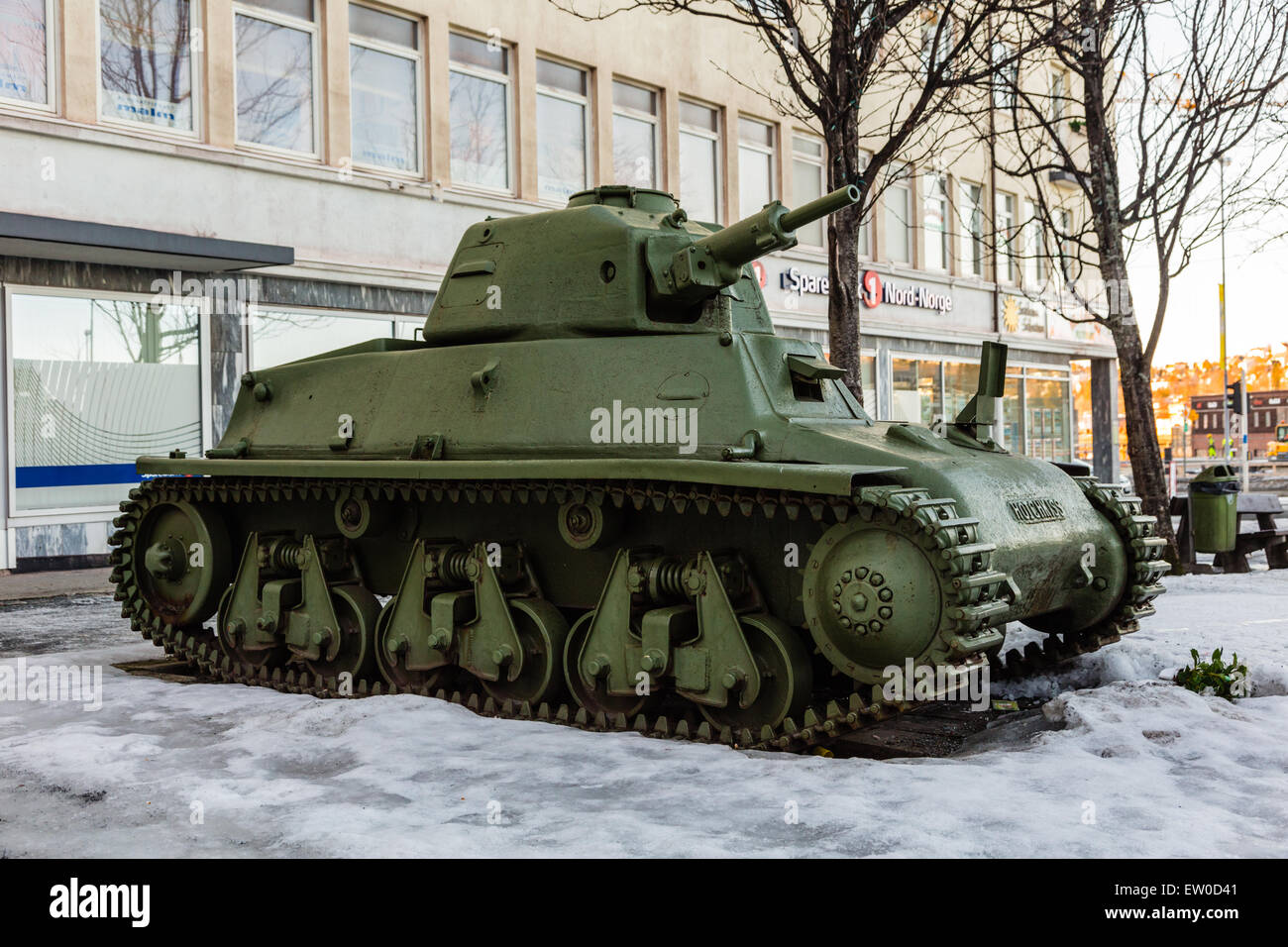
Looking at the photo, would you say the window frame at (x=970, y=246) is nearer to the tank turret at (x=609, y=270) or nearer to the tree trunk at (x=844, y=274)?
the tree trunk at (x=844, y=274)

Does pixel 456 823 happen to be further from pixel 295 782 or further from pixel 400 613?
pixel 400 613

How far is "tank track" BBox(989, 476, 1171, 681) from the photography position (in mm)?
8570

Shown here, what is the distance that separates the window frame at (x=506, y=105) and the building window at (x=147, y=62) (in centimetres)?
430

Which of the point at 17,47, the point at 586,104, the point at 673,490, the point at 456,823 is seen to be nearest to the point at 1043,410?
the point at 586,104

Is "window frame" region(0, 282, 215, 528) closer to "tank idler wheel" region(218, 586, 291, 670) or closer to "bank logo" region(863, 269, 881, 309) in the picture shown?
"tank idler wheel" region(218, 586, 291, 670)

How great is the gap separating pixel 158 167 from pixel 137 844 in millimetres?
13289

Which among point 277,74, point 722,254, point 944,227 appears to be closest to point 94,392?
point 277,74

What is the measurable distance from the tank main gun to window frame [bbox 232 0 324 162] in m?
11.3

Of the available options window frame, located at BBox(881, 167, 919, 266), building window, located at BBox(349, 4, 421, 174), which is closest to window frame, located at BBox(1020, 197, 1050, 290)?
window frame, located at BBox(881, 167, 919, 266)

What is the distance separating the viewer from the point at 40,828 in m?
5.70

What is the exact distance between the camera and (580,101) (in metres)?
22.4

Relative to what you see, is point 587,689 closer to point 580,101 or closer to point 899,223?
point 580,101

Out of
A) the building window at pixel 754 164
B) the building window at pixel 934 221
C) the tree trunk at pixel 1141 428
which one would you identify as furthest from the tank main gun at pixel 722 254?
the building window at pixel 934 221

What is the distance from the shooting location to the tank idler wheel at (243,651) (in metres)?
9.73
